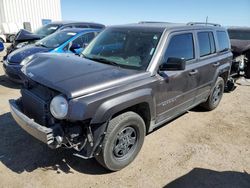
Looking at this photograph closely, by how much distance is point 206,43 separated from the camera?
4984 mm

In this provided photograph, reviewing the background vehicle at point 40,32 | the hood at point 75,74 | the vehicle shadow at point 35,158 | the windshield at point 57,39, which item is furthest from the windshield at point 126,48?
the background vehicle at point 40,32

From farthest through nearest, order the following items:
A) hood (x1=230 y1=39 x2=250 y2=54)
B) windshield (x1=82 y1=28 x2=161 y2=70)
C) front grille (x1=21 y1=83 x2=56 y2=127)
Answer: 1. hood (x1=230 y1=39 x2=250 y2=54)
2. windshield (x1=82 y1=28 x2=161 y2=70)
3. front grille (x1=21 y1=83 x2=56 y2=127)

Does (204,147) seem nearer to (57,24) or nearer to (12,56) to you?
(12,56)

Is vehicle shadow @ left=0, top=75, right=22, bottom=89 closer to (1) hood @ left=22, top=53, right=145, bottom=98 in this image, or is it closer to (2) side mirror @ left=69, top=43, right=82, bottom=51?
(2) side mirror @ left=69, top=43, right=82, bottom=51

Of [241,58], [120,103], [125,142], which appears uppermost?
[120,103]

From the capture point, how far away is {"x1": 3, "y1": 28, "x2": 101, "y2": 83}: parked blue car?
21.5 feet

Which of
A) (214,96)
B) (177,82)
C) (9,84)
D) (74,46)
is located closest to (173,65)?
(177,82)

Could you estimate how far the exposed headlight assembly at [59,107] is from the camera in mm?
2770

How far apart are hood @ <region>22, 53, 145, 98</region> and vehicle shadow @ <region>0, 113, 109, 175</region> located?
122cm

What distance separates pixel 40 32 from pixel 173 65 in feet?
28.9

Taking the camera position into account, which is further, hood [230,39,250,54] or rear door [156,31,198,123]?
hood [230,39,250,54]

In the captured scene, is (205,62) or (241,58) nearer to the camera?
(205,62)

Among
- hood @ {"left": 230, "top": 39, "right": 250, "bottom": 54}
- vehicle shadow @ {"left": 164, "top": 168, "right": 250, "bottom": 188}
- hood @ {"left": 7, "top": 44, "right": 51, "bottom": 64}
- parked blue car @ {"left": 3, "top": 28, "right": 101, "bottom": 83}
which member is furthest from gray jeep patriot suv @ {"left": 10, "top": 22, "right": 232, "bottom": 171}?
hood @ {"left": 230, "top": 39, "right": 250, "bottom": 54}

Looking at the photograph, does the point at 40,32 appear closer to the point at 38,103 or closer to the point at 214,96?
the point at 214,96
